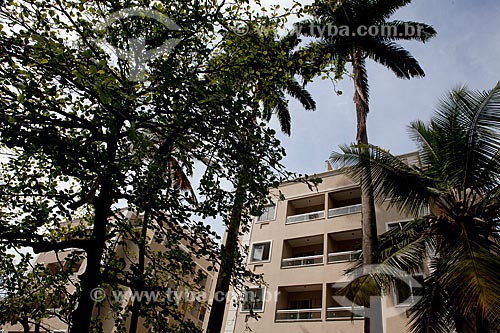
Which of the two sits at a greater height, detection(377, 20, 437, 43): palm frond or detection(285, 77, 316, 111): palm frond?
detection(377, 20, 437, 43): palm frond

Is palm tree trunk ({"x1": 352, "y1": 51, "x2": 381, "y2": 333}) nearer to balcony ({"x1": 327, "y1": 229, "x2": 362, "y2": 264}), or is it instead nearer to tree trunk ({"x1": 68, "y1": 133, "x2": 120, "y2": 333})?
tree trunk ({"x1": 68, "y1": 133, "x2": 120, "y2": 333})

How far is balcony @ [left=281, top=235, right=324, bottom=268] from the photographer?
20.8 m

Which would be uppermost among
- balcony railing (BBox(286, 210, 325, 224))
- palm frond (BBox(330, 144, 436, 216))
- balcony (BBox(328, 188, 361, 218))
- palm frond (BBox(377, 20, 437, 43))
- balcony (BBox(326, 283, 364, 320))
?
palm frond (BBox(377, 20, 437, 43))

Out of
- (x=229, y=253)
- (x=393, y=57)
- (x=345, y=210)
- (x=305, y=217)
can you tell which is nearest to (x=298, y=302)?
(x=305, y=217)

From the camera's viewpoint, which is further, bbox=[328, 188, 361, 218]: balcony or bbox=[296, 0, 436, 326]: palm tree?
bbox=[328, 188, 361, 218]: balcony

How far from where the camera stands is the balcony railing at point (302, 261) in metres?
20.5

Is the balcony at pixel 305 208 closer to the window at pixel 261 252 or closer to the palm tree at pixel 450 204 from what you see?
the window at pixel 261 252

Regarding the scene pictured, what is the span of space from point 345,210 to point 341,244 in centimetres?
230

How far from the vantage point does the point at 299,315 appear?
1895cm

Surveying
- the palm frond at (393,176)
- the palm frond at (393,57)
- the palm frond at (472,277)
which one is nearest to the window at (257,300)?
the palm frond at (393,176)

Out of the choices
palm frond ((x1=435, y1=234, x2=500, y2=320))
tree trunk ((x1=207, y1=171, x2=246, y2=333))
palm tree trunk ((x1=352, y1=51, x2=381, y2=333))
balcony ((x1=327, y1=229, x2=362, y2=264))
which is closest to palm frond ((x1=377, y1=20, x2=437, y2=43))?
palm tree trunk ((x1=352, y1=51, x2=381, y2=333))

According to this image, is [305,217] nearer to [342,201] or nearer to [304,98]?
[342,201]

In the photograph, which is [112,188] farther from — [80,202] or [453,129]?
[453,129]

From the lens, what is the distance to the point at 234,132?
6074mm
